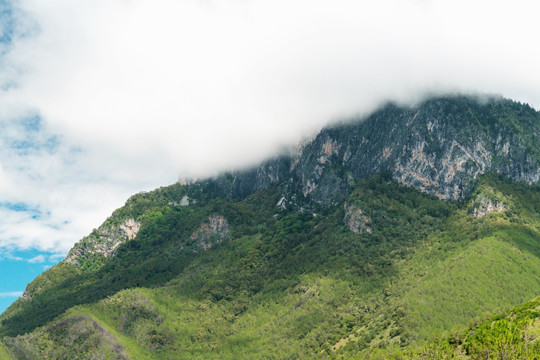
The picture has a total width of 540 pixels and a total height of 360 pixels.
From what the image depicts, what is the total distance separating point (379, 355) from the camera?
188 m

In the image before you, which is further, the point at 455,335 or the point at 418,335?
the point at 418,335

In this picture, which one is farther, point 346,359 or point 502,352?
point 346,359

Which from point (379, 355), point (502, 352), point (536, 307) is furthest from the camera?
point (379, 355)

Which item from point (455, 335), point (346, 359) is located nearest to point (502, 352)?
point (455, 335)

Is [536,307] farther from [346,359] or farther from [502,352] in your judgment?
[346,359]

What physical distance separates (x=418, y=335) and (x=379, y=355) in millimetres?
22835

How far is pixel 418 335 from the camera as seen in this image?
199375mm

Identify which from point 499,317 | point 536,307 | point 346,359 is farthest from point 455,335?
point 346,359

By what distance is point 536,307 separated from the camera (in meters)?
166

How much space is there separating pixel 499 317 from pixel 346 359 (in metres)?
62.9

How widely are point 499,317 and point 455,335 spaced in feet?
61.9

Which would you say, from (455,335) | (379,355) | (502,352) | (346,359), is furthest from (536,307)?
(346,359)

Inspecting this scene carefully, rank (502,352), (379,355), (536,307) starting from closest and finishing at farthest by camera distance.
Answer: (502,352), (536,307), (379,355)

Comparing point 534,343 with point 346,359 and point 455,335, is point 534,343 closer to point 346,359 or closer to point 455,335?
point 455,335
